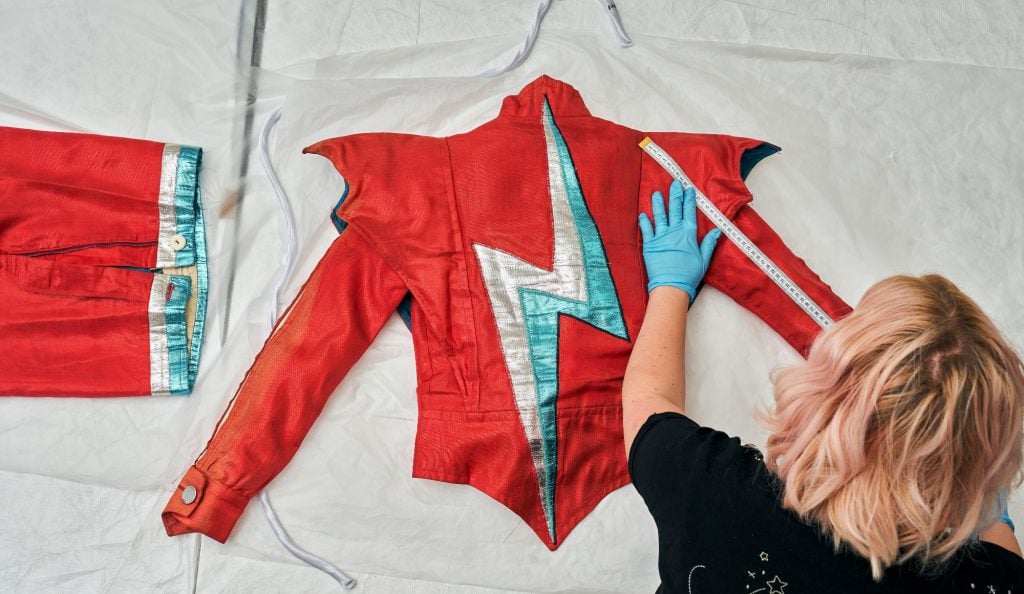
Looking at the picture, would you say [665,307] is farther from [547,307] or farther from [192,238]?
[192,238]

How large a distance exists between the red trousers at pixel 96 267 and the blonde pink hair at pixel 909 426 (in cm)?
85

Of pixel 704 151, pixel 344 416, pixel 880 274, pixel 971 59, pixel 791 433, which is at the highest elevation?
pixel 971 59

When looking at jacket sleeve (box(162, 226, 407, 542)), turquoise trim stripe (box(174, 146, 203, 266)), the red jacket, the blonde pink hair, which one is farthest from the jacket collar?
the blonde pink hair

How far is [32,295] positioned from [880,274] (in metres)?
1.22

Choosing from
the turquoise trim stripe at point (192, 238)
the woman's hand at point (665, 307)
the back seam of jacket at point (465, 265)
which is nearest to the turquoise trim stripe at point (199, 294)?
the turquoise trim stripe at point (192, 238)

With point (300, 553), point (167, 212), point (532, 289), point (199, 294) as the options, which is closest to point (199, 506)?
point (300, 553)

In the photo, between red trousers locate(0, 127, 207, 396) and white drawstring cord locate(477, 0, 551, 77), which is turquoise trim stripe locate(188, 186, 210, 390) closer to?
red trousers locate(0, 127, 207, 396)

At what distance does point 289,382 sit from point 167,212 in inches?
12.2

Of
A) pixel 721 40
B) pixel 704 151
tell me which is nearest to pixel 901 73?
pixel 721 40

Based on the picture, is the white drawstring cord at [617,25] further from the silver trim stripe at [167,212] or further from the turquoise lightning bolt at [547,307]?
the silver trim stripe at [167,212]

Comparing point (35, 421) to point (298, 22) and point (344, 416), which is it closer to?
point (344, 416)

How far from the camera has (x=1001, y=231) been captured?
4.17ft

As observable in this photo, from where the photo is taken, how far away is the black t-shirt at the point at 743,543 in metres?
0.71

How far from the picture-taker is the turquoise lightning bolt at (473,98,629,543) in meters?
1.06
